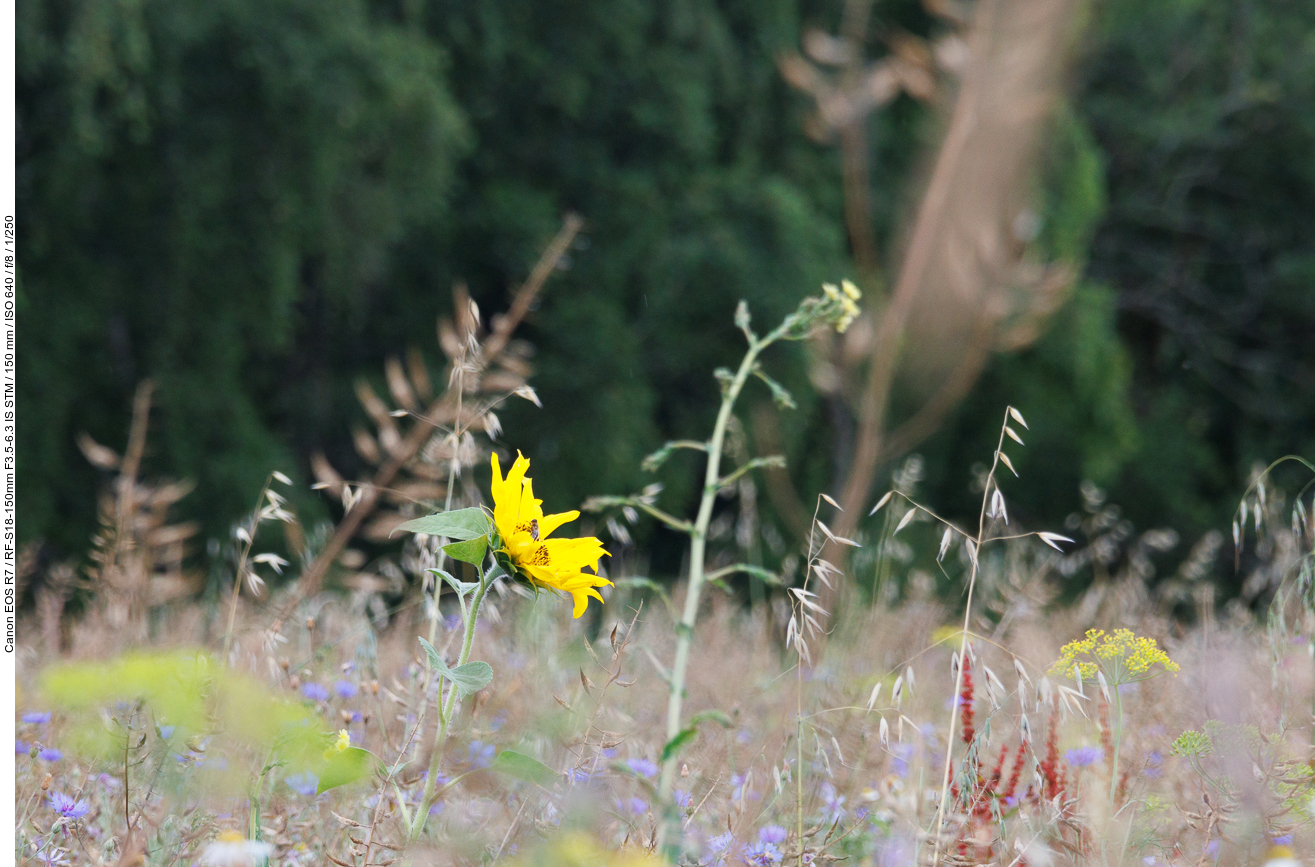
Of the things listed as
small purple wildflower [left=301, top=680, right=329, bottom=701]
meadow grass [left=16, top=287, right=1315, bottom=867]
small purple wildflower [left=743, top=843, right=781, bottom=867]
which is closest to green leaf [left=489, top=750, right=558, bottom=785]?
meadow grass [left=16, top=287, right=1315, bottom=867]

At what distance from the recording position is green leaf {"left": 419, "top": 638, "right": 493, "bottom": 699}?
1141 millimetres

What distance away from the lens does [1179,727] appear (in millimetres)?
1963

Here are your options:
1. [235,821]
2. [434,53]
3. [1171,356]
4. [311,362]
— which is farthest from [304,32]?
[1171,356]

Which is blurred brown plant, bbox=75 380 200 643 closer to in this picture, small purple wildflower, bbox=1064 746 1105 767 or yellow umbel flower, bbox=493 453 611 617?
yellow umbel flower, bbox=493 453 611 617

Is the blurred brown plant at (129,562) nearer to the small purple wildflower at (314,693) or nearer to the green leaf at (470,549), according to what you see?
the small purple wildflower at (314,693)

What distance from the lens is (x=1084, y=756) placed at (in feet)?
5.51

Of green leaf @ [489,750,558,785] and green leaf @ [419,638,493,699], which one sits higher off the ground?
green leaf @ [419,638,493,699]

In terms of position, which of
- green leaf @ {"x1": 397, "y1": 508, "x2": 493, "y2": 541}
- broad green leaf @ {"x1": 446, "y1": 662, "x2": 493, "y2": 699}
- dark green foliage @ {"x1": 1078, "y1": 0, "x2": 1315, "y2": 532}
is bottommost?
dark green foliage @ {"x1": 1078, "y1": 0, "x2": 1315, "y2": 532}

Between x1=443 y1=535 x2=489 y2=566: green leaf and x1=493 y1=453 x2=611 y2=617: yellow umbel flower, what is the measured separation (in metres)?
0.02

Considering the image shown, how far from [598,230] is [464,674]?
345 inches

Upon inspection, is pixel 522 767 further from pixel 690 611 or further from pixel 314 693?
pixel 314 693

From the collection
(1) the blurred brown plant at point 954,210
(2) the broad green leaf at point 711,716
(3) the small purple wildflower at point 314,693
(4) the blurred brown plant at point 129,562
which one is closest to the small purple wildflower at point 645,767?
(3) the small purple wildflower at point 314,693

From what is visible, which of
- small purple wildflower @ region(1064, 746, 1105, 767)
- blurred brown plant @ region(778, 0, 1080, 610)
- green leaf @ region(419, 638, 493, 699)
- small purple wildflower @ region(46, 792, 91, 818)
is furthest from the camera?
blurred brown plant @ region(778, 0, 1080, 610)

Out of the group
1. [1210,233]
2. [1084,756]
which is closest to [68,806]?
[1084,756]
